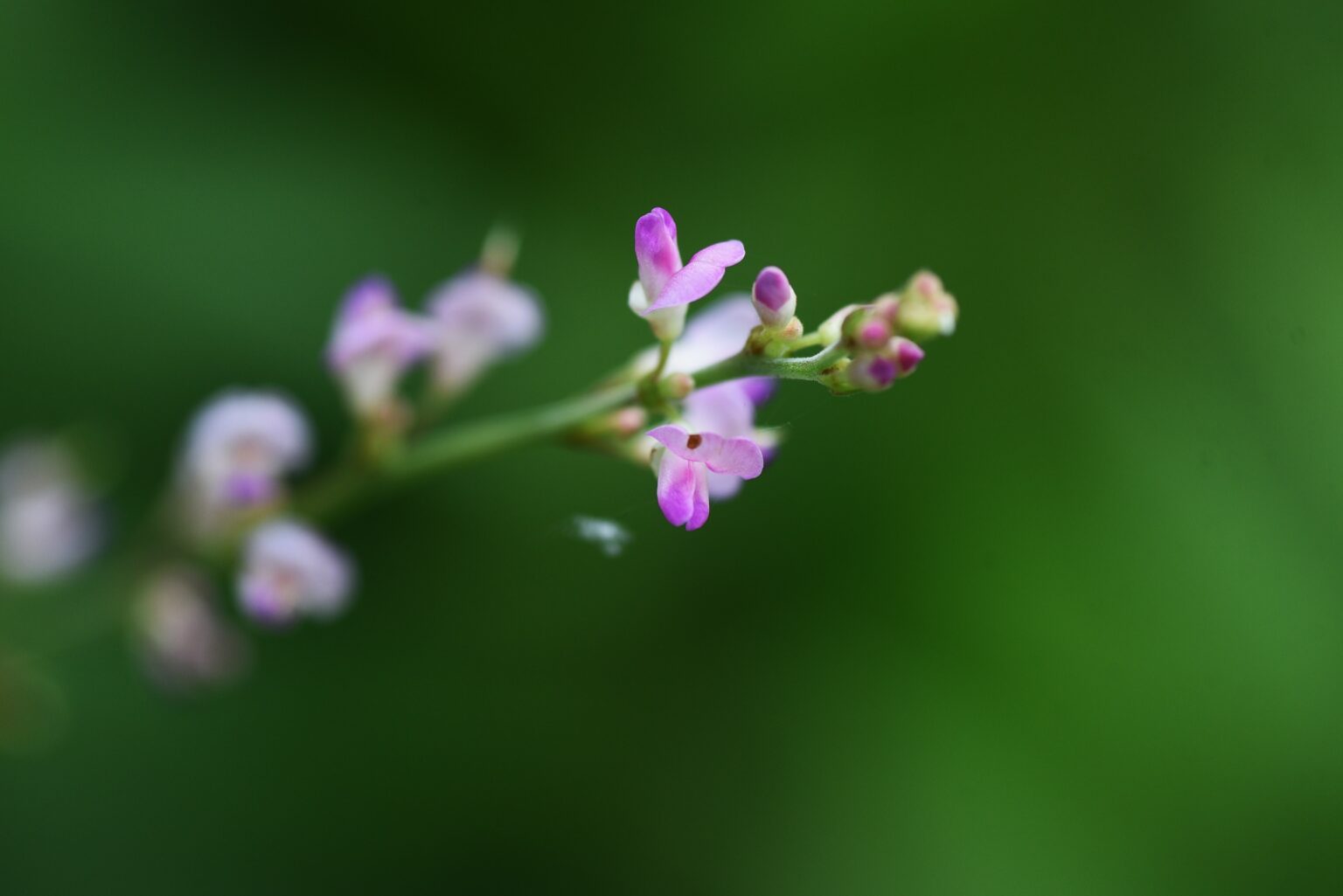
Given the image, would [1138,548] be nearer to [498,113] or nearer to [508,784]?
[508,784]

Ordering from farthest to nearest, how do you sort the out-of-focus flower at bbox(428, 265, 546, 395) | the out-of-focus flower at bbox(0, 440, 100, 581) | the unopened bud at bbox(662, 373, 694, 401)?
1. the out-of-focus flower at bbox(0, 440, 100, 581)
2. the out-of-focus flower at bbox(428, 265, 546, 395)
3. the unopened bud at bbox(662, 373, 694, 401)

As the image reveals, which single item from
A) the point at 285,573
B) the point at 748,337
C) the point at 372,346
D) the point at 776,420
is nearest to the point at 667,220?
the point at 748,337

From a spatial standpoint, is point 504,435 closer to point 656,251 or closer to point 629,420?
point 629,420

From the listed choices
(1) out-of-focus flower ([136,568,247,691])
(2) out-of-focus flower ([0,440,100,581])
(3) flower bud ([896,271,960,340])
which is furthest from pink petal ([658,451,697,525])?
(2) out-of-focus flower ([0,440,100,581])

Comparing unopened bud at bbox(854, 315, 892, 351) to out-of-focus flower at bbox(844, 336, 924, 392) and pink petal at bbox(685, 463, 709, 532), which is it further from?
pink petal at bbox(685, 463, 709, 532)

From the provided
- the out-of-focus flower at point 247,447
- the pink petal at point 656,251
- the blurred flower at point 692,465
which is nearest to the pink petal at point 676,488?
the blurred flower at point 692,465

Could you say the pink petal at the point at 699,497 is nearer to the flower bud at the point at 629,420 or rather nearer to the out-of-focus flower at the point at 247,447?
the flower bud at the point at 629,420
